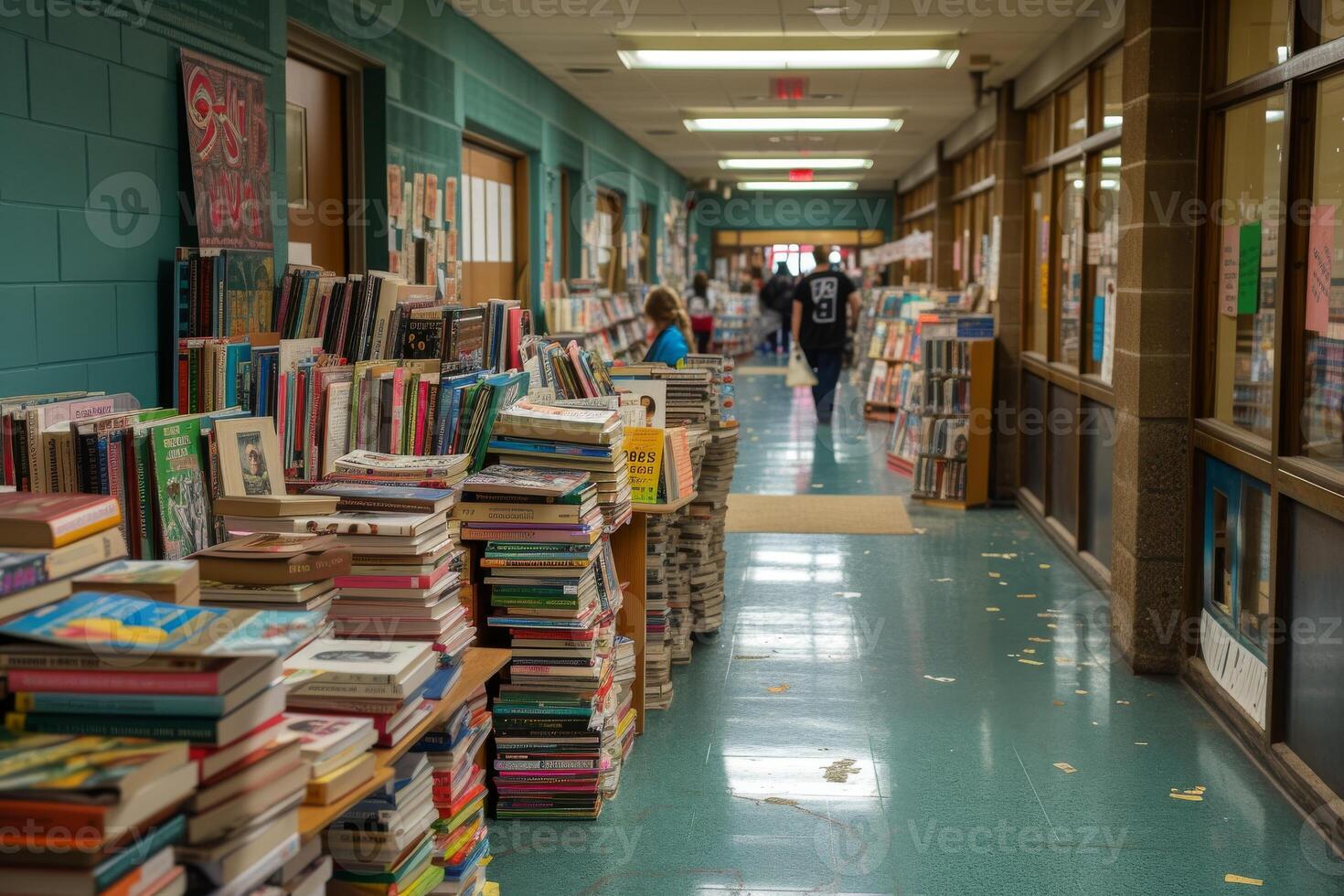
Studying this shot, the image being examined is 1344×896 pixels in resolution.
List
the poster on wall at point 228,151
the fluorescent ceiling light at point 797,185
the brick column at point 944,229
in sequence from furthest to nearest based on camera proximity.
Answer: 1. the fluorescent ceiling light at point 797,185
2. the brick column at point 944,229
3. the poster on wall at point 228,151

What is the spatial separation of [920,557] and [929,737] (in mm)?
2932

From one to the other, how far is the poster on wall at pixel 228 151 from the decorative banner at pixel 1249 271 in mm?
3369

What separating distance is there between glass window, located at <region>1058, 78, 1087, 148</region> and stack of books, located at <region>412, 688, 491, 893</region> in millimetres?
5771

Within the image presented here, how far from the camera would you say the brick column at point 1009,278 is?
9.16 meters

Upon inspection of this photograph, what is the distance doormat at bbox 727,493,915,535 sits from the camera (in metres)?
8.08

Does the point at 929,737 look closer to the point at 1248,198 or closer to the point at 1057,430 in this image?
the point at 1248,198

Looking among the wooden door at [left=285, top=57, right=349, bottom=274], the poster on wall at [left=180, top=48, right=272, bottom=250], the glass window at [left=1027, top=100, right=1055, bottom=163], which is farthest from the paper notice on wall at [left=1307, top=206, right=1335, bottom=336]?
the glass window at [left=1027, top=100, right=1055, bottom=163]

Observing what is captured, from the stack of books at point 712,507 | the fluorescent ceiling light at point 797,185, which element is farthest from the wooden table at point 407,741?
the fluorescent ceiling light at point 797,185

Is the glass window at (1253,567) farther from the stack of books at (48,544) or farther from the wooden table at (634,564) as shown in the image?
the stack of books at (48,544)

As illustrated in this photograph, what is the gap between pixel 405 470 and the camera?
343 centimetres

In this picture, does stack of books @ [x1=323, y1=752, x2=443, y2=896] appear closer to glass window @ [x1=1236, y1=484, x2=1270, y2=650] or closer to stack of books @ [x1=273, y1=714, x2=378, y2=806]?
stack of books @ [x1=273, y1=714, x2=378, y2=806]

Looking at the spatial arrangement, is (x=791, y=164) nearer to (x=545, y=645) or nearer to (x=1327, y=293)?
(x=1327, y=293)

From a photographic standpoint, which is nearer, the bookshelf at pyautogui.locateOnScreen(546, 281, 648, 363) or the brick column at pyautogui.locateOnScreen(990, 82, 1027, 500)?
the brick column at pyautogui.locateOnScreen(990, 82, 1027, 500)

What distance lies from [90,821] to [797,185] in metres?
22.0
